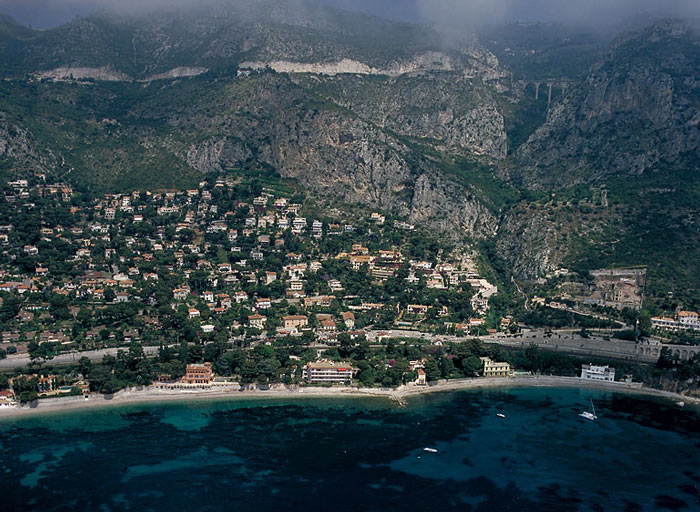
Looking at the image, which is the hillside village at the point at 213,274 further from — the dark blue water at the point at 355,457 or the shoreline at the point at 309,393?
the dark blue water at the point at 355,457

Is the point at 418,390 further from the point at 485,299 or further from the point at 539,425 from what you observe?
the point at 485,299

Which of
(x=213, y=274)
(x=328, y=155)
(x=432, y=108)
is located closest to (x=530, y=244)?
(x=328, y=155)

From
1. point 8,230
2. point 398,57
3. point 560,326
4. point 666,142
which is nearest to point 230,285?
point 8,230

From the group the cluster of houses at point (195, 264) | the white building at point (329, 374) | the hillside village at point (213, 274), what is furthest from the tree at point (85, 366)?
the white building at point (329, 374)

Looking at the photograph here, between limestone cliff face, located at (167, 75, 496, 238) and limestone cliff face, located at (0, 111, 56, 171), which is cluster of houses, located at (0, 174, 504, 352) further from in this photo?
limestone cliff face, located at (167, 75, 496, 238)

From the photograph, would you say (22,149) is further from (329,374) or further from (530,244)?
(530,244)
